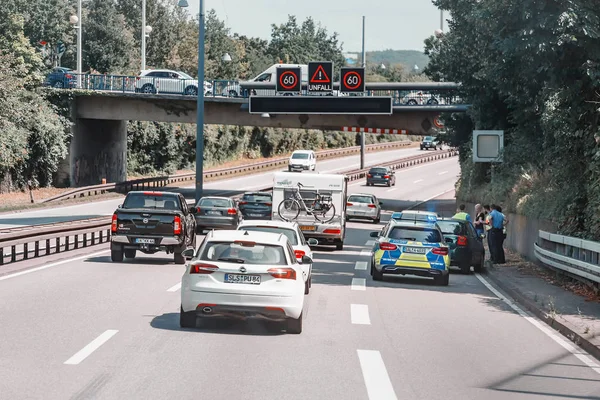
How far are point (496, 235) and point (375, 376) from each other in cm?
1788

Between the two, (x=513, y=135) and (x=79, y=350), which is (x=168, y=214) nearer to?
(x=79, y=350)

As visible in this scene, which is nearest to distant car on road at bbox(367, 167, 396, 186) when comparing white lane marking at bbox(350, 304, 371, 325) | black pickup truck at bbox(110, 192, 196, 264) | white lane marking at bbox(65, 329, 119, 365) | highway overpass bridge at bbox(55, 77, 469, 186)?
highway overpass bridge at bbox(55, 77, 469, 186)

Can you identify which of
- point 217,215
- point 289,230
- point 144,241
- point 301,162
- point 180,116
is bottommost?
point 217,215

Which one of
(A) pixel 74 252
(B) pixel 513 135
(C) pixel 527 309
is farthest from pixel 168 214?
(B) pixel 513 135

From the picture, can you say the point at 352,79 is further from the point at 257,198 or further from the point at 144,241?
the point at 144,241

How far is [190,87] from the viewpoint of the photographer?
59.4 m

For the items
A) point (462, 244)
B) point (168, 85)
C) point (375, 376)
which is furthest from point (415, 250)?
point (168, 85)

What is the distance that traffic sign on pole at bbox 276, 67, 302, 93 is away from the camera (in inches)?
1746

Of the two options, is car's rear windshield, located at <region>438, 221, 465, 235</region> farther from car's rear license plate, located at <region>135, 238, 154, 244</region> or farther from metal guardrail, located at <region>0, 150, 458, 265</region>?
metal guardrail, located at <region>0, 150, 458, 265</region>

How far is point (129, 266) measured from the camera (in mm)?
23547

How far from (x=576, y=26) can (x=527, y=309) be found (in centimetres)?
599

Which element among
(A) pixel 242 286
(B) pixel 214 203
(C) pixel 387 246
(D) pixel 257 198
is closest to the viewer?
(A) pixel 242 286

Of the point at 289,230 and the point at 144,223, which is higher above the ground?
the point at 289,230

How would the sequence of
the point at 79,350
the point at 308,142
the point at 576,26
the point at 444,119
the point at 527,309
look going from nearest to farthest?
the point at 79,350, the point at 527,309, the point at 576,26, the point at 444,119, the point at 308,142
